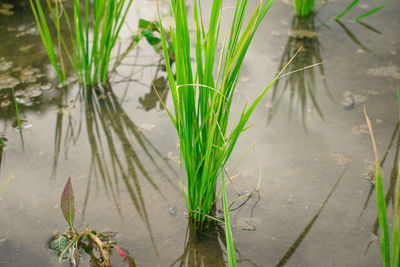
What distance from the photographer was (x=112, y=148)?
1.51 meters

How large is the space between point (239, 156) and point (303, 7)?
1113mm

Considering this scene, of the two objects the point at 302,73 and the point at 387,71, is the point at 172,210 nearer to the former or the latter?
the point at 302,73

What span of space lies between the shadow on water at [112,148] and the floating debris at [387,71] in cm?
108

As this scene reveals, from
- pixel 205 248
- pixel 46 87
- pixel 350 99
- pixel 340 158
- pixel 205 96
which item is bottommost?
pixel 205 248

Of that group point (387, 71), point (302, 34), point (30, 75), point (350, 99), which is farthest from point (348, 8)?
point (30, 75)

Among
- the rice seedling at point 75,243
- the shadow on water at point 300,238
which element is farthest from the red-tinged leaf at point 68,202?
the shadow on water at point 300,238

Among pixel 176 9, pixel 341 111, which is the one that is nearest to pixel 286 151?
pixel 341 111

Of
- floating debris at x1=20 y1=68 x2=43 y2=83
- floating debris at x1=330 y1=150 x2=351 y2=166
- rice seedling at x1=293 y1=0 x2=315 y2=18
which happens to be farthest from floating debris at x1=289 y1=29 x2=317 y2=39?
floating debris at x1=20 y1=68 x2=43 y2=83

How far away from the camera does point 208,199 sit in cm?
116

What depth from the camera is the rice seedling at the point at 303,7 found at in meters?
2.12

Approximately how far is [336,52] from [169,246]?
1.33 m

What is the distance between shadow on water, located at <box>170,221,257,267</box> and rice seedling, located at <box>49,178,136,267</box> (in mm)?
170

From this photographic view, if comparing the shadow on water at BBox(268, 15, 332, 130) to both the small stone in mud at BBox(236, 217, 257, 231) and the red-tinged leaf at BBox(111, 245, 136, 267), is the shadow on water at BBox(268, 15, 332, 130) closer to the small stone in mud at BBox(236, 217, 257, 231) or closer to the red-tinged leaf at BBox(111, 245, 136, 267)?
the small stone in mud at BBox(236, 217, 257, 231)

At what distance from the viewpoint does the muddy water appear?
119 cm
